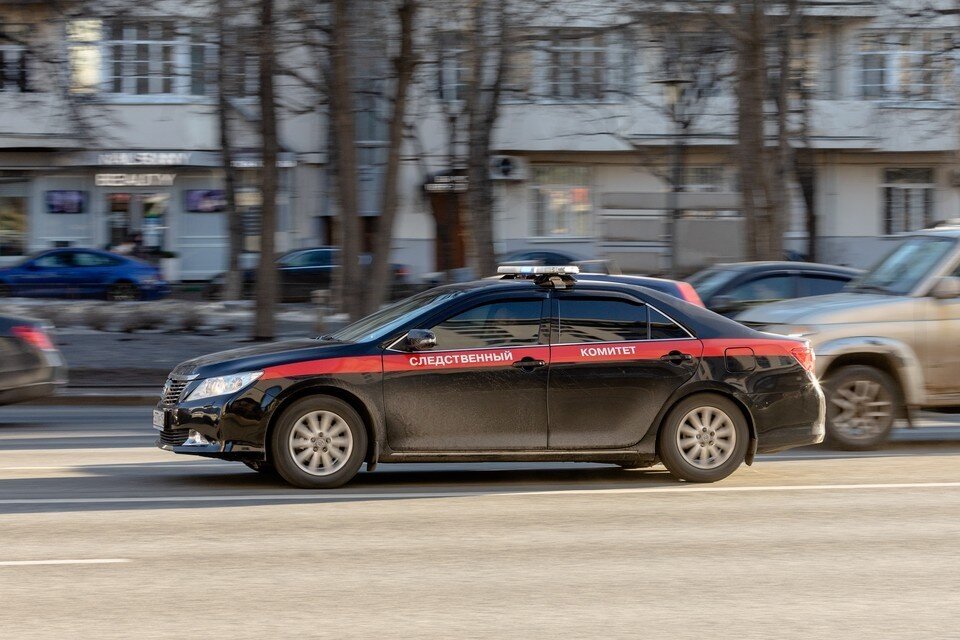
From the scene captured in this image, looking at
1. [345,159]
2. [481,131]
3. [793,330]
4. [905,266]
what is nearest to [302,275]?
[481,131]

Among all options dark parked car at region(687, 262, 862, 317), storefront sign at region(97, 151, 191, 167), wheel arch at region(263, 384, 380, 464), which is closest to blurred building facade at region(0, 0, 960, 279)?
storefront sign at region(97, 151, 191, 167)

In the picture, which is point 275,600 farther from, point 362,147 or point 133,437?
point 362,147

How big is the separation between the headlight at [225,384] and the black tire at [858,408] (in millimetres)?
5345

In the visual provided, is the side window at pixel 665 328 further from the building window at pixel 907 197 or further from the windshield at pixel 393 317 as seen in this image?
the building window at pixel 907 197

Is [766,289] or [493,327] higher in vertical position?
[766,289]

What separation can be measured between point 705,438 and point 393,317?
2.30 meters

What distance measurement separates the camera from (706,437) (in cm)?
960

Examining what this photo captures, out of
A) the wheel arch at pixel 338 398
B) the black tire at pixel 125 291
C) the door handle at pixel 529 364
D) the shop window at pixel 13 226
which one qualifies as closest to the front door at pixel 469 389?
the door handle at pixel 529 364

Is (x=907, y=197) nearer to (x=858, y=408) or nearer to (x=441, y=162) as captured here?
(x=441, y=162)

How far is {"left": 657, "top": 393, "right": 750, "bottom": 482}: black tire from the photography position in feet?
31.3

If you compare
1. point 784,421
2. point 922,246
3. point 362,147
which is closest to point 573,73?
point 362,147

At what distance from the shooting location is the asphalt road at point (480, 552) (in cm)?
568

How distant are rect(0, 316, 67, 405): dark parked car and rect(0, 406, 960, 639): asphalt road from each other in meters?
3.14

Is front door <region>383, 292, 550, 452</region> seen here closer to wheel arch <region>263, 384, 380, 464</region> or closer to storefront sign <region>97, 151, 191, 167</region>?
wheel arch <region>263, 384, 380, 464</region>
